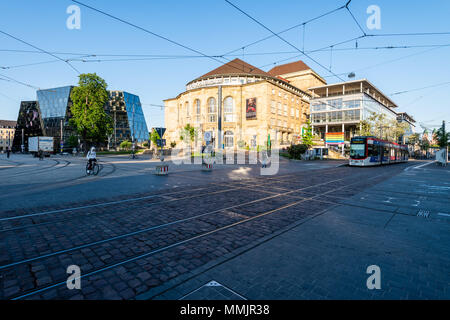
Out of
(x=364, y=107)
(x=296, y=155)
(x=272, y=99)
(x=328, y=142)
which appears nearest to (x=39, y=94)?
(x=272, y=99)

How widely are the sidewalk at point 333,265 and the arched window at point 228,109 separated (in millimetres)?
53216

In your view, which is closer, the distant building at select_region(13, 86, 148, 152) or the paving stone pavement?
the paving stone pavement

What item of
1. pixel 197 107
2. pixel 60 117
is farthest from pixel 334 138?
pixel 60 117

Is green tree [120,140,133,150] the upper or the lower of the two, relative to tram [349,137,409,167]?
upper

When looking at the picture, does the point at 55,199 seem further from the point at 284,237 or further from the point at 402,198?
the point at 402,198

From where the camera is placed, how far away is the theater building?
175 feet

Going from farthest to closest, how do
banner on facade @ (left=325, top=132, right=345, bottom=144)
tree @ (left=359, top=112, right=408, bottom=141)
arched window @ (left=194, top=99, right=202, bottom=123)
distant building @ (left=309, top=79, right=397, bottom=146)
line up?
1. arched window @ (left=194, top=99, right=202, bottom=123)
2. banner on facade @ (left=325, top=132, right=345, bottom=144)
3. distant building @ (left=309, top=79, right=397, bottom=146)
4. tree @ (left=359, top=112, right=408, bottom=141)

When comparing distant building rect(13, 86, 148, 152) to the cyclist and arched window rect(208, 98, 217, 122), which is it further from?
the cyclist

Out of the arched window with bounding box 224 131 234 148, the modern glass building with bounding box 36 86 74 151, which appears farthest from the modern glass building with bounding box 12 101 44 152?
the arched window with bounding box 224 131 234 148

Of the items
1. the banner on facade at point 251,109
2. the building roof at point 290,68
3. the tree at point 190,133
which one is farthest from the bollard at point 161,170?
the building roof at point 290,68

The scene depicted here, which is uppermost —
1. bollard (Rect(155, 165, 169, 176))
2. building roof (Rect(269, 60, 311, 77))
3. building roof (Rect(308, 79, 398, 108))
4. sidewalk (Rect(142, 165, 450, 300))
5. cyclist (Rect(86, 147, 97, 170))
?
building roof (Rect(269, 60, 311, 77))

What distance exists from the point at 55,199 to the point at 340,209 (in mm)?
9173

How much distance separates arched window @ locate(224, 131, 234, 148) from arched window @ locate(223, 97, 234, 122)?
336 cm

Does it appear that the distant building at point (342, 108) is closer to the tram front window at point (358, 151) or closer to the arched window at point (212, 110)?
the arched window at point (212, 110)
